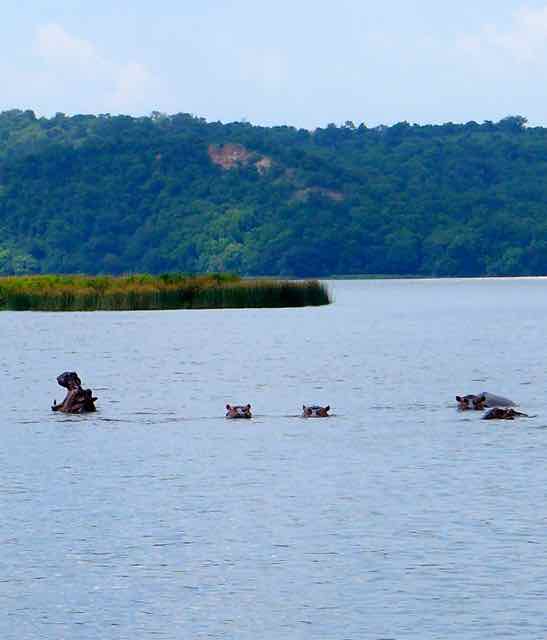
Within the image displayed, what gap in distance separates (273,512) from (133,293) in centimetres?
6912

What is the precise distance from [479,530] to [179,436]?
1325cm

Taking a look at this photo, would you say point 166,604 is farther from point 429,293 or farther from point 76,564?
point 429,293

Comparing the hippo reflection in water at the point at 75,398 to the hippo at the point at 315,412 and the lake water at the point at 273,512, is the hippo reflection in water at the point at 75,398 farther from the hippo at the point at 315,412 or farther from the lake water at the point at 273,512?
the hippo at the point at 315,412

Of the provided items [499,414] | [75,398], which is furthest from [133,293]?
[499,414]

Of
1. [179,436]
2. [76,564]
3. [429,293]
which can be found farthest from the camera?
[429,293]

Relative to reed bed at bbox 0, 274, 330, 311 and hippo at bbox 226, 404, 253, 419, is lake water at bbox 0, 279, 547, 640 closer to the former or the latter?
hippo at bbox 226, 404, 253, 419

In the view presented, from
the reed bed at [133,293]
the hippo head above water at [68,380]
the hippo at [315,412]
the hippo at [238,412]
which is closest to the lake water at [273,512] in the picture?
the hippo at [238,412]

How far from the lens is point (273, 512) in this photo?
75.0 ft

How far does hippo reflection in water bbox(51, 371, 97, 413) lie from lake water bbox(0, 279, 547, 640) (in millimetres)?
408

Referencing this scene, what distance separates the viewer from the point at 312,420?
3656 cm

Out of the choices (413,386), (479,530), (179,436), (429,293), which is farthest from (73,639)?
(429,293)

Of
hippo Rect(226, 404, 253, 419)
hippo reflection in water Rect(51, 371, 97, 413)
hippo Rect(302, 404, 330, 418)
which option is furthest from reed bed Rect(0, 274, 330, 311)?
hippo Rect(226, 404, 253, 419)

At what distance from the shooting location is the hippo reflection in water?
37062 mm

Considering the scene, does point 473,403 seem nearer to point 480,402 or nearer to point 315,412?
point 480,402
